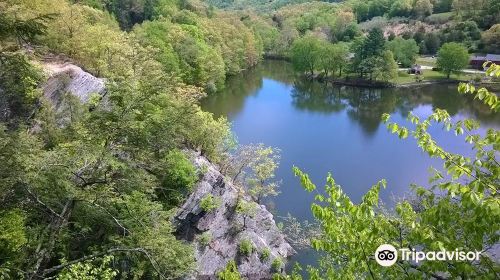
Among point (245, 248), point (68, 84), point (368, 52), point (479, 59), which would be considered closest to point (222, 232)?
point (245, 248)

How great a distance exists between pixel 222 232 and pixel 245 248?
1.26 metres

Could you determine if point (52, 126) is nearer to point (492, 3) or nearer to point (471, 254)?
point (471, 254)

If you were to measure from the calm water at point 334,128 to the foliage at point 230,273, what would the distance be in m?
5.08

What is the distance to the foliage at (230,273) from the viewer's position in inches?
660

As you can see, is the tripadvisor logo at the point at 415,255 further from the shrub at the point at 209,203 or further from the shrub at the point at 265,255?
the shrub at the point at 265,255

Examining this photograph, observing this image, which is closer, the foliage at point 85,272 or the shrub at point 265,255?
the foliage at point 85,272

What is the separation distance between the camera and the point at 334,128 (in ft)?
145

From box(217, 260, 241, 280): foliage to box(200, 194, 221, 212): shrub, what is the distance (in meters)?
2.45

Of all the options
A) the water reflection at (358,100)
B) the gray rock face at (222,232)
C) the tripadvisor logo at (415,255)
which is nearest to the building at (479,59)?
the water reflection at (358,100)

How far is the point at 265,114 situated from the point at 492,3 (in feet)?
215

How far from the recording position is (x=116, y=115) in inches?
566

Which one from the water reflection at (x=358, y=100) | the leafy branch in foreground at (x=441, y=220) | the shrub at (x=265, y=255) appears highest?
the leafy branch in foreground at (x=441, y=220)

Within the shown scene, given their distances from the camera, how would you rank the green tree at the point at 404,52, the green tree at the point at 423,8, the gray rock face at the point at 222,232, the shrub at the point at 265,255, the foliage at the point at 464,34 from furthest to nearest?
the green tree at the point at 423,8 < the foliage at the point at 464,34 < the green tree at the point at 404,52 < the shrub at the point at 265,255 < the gray rock face at the point at 222,232

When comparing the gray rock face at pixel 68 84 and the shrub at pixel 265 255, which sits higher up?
the gray rock face at pixel 68 84
